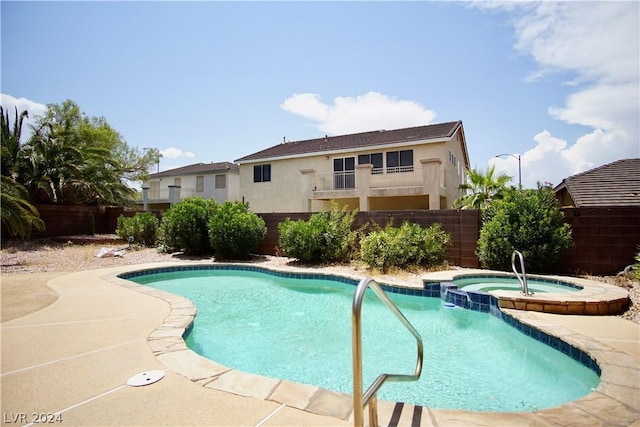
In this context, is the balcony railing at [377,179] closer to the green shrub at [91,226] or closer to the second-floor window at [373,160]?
the second-floor window at [373,160]

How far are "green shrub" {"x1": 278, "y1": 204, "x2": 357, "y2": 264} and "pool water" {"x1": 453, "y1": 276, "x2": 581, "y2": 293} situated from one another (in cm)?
412

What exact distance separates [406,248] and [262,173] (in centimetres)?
1424

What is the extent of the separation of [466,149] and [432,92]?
9568 millimetres

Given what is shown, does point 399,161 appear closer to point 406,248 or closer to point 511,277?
point 406,248

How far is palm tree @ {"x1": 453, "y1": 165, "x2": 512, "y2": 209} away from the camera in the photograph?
14.9m

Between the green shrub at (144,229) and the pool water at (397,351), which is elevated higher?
the green shrub at (144,229)

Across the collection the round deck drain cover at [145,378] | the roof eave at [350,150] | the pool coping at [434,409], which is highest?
the roof eave at [350,150]

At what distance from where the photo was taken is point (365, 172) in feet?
52.3

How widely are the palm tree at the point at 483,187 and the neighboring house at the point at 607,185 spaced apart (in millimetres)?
2404

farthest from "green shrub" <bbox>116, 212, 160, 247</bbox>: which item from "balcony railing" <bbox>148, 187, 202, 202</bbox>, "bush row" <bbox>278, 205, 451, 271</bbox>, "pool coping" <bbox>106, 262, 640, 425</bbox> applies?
"pool coping" <bbox>106, 262, 640, 425</bbox>

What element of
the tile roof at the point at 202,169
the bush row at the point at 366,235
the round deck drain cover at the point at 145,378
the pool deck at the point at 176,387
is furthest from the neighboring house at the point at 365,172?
the round deck drain cover at the point at 145,378

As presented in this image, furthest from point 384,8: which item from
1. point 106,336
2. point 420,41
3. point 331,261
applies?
point 106,336

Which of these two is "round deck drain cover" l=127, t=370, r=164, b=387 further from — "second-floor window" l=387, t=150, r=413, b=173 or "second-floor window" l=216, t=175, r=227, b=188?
"second-floor window" l=216, t=175, r=227, b=188

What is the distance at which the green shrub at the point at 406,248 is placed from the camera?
948 centimetres
